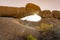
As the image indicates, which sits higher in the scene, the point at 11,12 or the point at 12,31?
the point at 12,31

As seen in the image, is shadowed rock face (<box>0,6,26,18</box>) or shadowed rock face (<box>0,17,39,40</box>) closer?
shadowed rock face (<box>0,17,39,40</box>)

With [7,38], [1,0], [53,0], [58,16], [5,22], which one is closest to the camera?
[7,38]

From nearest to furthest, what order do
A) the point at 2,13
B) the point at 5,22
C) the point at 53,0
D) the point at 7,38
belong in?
the point at 7,38 → the point at 5,22 → the point at 2,13 → the point at 53,0

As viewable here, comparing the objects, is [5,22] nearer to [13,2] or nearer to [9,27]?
[9,27]

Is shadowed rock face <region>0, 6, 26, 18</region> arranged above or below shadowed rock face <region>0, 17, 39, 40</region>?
below

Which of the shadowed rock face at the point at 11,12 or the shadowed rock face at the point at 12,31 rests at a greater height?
the shadowed rock face at the point at 12,31

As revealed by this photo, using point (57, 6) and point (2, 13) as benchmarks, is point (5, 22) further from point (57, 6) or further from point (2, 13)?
point (57, 6)

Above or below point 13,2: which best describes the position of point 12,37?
above

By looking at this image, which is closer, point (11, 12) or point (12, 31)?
point (12, 31)

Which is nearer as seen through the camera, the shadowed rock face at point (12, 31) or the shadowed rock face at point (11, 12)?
the shadowed rock face at point (12, 31)

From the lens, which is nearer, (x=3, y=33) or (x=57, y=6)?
(x=3, y=33)

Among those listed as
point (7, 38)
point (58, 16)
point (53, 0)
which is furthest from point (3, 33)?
point (53, 0)
